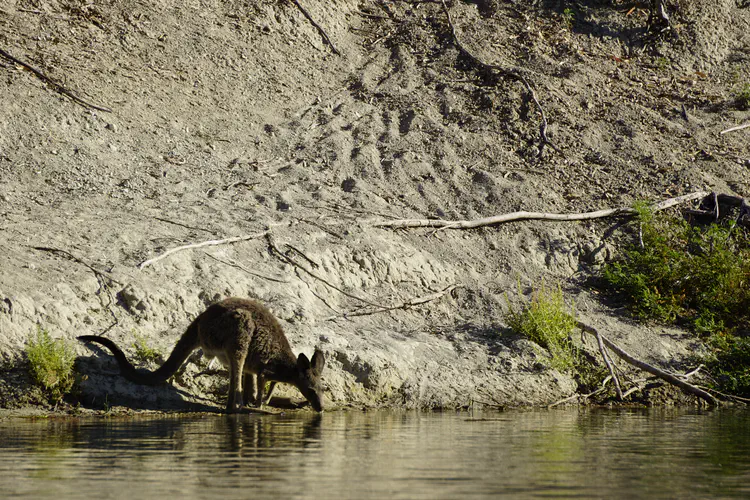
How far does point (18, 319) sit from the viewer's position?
33.2ft

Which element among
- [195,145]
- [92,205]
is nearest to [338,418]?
[92,205]

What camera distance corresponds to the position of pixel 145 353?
34.5 ft

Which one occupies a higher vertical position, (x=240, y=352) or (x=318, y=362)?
(x=240, y=352)

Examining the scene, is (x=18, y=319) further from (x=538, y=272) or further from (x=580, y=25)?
(x=580, y=25)

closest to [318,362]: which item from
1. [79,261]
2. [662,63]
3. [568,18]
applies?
[79,261]

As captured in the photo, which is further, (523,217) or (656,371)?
(523,217)

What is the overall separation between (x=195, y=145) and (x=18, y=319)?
713cm

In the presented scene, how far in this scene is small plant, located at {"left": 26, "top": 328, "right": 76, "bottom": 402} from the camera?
9.59 metres

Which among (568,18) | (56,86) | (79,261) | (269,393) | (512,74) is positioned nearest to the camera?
(269,393)

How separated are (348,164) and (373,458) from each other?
10755 millimetres

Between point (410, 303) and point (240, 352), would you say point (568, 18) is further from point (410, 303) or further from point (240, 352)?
point (240, 352)

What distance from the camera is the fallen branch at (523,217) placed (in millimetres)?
15062

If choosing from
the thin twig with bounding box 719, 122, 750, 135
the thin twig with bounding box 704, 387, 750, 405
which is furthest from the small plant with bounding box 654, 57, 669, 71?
the thin twig with bounding box 704, 387, 750, 405

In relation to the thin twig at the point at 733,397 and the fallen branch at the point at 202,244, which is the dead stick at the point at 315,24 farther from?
the thin twig at the point at 733,397
